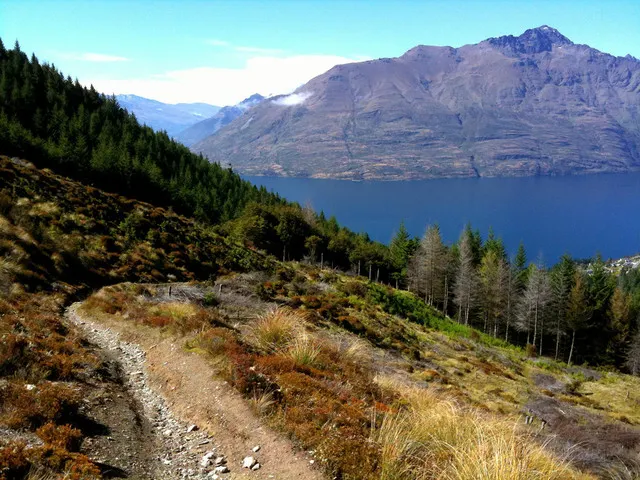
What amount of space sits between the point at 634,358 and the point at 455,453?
61739 mm

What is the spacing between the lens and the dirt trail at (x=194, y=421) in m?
6.06

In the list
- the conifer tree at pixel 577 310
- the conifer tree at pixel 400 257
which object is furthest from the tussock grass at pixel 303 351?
the conifer tree at pixel 400 257

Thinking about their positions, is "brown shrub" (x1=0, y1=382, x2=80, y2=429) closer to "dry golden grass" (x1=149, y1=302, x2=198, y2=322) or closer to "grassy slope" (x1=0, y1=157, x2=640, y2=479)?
"grassy slope" (x1=0, y1=157, x2=640, y2=479)

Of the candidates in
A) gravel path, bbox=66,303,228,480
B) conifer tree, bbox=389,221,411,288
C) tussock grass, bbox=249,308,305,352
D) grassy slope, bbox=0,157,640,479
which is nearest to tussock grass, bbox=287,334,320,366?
grassy slope, bbox=0,157,640,479

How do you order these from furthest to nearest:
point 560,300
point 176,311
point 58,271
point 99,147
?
point 99,147
point 560,300
point 58,271
point 176,311

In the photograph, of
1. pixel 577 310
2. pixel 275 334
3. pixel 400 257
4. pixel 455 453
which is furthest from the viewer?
pixel 400 257

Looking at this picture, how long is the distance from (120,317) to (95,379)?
666 centimetres

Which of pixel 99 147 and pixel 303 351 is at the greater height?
pixel 99 147

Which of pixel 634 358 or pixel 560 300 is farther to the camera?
pixel 560 300

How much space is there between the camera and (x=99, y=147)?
7300cm

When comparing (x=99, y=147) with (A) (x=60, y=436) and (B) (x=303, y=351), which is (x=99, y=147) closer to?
(B) (x=303, y=351)

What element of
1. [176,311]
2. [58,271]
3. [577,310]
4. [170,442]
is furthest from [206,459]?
[577,310]

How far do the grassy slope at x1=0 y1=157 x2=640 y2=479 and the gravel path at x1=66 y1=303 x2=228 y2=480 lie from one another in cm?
109

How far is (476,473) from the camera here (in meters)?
4.88
